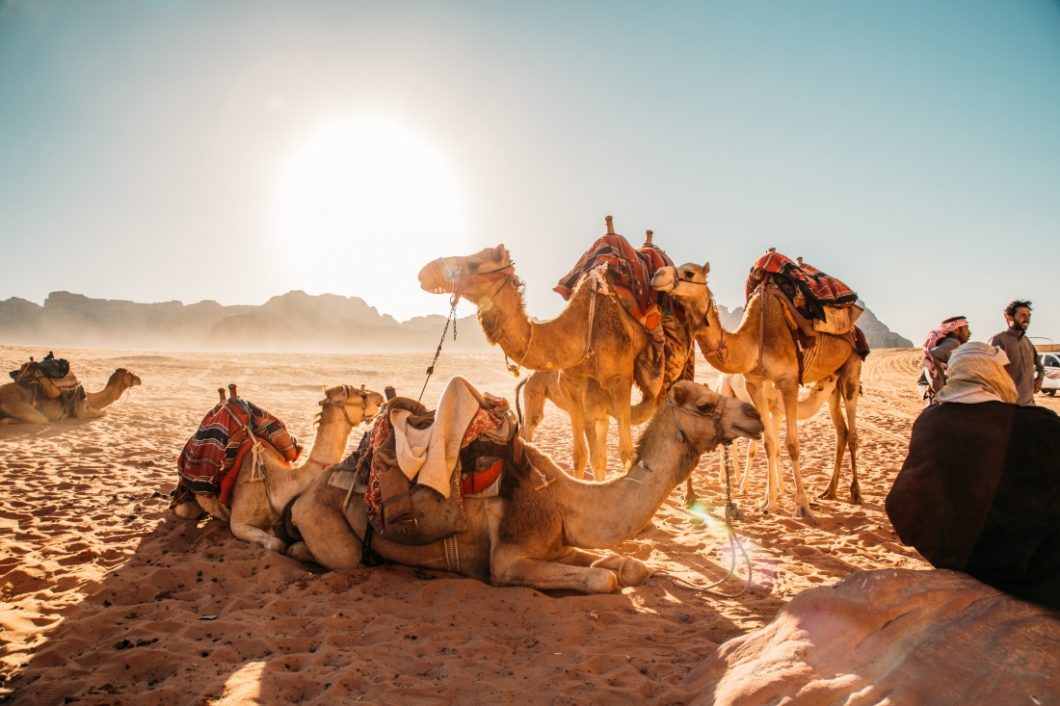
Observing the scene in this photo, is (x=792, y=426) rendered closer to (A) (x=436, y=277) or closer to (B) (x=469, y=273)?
(B) (x=469, y=273)

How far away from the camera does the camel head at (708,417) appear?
12.3ft

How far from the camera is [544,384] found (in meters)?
7.84

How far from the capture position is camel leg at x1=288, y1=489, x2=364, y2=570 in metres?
4.29

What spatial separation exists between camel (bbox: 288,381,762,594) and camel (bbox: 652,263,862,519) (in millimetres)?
1960

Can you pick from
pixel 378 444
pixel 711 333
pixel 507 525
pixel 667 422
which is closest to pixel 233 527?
pixel 378 444

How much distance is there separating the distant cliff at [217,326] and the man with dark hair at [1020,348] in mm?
91122

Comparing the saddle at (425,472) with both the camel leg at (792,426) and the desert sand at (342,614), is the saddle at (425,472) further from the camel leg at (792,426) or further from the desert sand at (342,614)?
the camel leg at (792,426)

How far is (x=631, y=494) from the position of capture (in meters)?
3.90

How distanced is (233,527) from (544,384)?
13.6 ft

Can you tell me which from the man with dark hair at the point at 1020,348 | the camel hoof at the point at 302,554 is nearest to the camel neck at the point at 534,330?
the camel hoof at the point at 302,554

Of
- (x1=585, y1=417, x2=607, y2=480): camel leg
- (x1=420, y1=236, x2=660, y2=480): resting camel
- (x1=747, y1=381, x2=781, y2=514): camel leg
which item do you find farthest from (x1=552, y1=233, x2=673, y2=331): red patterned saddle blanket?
(x1=747, y1=381, x2=781, y2=514): camel leg

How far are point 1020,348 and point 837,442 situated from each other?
7.99 feet

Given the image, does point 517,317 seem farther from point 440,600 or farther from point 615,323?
point 440,600

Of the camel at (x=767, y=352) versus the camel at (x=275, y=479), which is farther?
the camel at (x=767, y=352)
